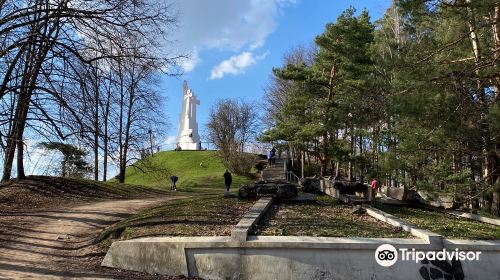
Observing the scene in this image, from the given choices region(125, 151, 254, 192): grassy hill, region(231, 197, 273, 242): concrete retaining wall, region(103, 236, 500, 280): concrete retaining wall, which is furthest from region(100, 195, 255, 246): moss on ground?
region(125, 151, 254, 192): grassy hill

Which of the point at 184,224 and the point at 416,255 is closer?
the point at 416,255

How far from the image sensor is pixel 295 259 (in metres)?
Result: 8.61

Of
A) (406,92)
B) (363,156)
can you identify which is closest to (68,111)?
(406,92)

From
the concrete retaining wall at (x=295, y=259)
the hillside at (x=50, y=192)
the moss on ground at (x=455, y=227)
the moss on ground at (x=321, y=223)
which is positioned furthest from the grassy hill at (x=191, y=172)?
the concrete retaining wall at (x=295, y=259)

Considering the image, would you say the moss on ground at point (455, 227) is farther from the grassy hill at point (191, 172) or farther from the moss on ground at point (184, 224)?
the grassy hill at point (191, 172)

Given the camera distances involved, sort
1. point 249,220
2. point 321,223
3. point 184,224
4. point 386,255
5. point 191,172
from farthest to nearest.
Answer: point 191,172, point 321,223, point 184,224, point 249,220, point 386,255

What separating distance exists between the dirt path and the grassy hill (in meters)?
24.5

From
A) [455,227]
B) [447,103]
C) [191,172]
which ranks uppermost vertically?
[447,103]

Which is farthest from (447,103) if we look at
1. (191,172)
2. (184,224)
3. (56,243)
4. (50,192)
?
(191,172)

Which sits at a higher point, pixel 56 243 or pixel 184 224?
pixel 184 224

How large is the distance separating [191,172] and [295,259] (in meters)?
45.1

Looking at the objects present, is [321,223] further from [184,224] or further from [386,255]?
[184,224]

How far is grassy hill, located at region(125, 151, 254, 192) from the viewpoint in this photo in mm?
44188

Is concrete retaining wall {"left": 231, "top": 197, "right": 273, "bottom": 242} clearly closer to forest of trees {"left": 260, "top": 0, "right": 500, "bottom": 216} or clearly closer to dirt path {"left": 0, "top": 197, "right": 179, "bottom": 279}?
dirt path {"left": 0, "top": 197, "right": 179, "bottom": 279}
